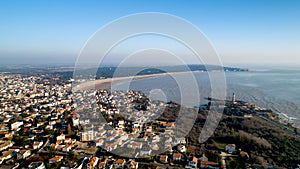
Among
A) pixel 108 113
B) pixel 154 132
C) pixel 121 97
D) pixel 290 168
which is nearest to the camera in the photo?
pixel 290 168

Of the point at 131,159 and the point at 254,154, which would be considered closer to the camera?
the point at 131,159

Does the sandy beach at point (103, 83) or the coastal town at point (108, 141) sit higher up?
the sandy beach at point (103, 83)

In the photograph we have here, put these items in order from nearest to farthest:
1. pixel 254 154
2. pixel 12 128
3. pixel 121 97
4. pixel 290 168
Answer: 1. pixel 290 168
2. pixel 254 154
3. pixel 12 128
4. pixel 121 97

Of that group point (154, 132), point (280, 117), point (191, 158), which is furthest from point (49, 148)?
point (280, 117)

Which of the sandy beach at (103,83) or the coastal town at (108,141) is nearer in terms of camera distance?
the coastal town at (108,141)

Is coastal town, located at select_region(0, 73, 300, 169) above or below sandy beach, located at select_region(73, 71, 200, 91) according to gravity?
below

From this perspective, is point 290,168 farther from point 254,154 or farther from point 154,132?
point 154,132

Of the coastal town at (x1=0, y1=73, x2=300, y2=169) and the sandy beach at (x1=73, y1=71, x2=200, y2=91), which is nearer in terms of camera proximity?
the coastal town at (x1=0, y1=73, x2=300, y2=169)

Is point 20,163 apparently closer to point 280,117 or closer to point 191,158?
point 191,158
